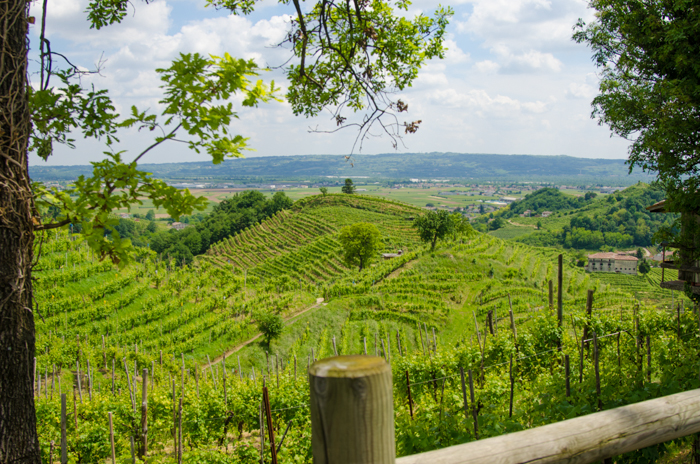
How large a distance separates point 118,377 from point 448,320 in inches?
629

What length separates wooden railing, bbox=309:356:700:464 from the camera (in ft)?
2.89

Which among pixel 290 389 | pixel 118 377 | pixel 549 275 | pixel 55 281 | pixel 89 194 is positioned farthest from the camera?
pixel 549 275

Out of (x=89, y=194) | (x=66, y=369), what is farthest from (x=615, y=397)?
(x=66, y=369)

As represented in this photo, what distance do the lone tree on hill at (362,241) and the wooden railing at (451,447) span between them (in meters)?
34.8

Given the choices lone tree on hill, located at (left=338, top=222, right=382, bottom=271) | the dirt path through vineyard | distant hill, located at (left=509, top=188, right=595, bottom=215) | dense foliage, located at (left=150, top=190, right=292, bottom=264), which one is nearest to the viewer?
the dirt path through vineyard

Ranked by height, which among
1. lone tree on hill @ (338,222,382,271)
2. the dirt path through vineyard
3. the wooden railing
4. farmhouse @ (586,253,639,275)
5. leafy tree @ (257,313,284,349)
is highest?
the wooden railing

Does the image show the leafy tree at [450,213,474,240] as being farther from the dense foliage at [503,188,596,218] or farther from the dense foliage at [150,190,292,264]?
the dense foliage at [503,188,596,218]

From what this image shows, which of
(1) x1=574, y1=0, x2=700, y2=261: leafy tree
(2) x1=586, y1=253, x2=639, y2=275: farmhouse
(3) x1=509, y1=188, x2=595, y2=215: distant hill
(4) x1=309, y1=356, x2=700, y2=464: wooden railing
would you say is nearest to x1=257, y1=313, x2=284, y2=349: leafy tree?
(1) x1=574, y1=0, x2=700, y2=261: leafy tree

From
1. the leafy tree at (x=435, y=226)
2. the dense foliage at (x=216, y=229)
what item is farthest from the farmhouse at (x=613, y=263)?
the dense foliage at (x=216, y=229)

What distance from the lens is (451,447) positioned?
125 centimetres

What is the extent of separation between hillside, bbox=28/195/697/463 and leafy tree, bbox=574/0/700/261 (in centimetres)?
290

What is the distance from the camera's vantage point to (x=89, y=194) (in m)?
1.82

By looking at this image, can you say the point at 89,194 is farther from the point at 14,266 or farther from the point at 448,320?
the point at 448,320

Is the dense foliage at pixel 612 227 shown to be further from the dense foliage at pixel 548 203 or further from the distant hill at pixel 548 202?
the distant hill at pixel 548 202
